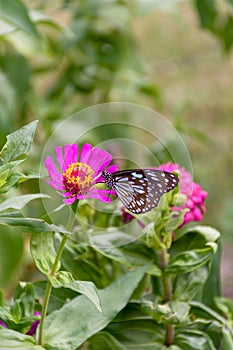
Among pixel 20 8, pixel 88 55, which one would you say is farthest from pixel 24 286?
pixel 88 55

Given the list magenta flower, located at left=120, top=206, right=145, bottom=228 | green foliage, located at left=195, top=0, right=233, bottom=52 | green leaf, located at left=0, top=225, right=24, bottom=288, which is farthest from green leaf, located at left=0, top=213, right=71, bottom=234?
green foliage, located at left=195, top=0, right=233, bottom=52

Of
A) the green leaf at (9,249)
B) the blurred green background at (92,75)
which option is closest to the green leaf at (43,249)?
the blurred green background at (92,75)

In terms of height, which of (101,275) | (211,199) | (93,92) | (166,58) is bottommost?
(211,199)

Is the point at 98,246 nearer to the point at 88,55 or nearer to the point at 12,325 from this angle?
the point at 12,325

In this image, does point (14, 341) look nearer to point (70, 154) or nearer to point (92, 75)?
point (70, 154)

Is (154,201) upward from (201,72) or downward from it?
upward

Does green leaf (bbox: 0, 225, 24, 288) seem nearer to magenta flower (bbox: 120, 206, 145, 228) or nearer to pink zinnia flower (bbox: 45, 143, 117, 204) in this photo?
magenta flower (bbox: 120, 206, 145, 228)

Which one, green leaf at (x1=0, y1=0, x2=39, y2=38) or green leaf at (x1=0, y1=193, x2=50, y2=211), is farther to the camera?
green leaf at (x1=0, y1=0, x2=39, y2=38)
